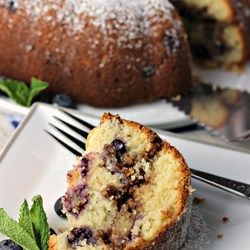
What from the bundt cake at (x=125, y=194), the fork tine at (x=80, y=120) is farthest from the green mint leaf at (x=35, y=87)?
the bundt cake at (x=125, y=194)

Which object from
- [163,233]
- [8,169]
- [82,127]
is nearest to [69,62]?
[82,127]

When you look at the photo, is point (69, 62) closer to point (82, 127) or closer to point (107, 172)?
point (82, 127)

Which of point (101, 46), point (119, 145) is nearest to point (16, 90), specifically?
point (101, 46)

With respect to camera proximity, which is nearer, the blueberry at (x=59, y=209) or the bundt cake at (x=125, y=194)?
the bundt cake at (x=125, y=194)

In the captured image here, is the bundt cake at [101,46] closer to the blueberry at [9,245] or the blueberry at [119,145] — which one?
the blueberry at [119,145]

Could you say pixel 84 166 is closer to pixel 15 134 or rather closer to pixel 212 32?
pixel 15 134

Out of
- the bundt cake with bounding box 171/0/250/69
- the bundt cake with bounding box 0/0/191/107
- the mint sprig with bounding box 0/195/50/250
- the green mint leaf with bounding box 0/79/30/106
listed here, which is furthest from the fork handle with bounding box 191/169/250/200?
the bundt cake with bounding box 171/0/250/69
